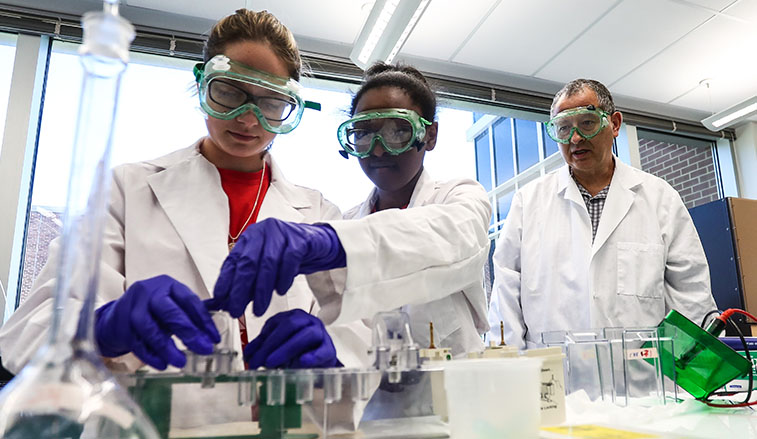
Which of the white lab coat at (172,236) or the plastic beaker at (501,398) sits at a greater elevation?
the white lab coat at (172,236)

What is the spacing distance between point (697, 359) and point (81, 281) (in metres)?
1.23

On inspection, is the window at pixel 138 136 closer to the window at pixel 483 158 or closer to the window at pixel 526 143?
the window at pixel 526 143

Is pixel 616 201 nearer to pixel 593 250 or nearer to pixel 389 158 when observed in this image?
pixel 593 250

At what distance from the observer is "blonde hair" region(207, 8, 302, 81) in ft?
3.82

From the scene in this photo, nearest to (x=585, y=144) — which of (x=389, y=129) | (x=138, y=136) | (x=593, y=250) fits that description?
(x=593, y=250)

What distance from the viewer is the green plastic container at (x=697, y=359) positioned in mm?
1105

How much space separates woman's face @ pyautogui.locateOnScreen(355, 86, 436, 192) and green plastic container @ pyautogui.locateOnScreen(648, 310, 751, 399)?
0.72m

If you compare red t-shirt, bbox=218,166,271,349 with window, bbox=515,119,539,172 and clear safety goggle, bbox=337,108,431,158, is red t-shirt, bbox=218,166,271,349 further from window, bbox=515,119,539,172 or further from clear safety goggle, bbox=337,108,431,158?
window, bbox=515,119,539,172

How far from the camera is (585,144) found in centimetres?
227

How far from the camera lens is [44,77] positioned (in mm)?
3096

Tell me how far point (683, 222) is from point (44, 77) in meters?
3.52

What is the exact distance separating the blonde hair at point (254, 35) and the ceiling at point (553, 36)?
200 centimetres

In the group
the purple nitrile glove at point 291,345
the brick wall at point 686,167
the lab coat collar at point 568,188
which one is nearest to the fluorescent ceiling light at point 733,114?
the brick wall at point 686,167

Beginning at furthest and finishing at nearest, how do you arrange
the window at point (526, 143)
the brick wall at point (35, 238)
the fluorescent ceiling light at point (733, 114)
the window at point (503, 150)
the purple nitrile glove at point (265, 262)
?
the window at point (503, 150) → the window at point (526, 143) → the fluorescent ceiling light at point (733, 114) → the brick wall at point (35, 238) → the purple nitrile glove at point (265, 262)
